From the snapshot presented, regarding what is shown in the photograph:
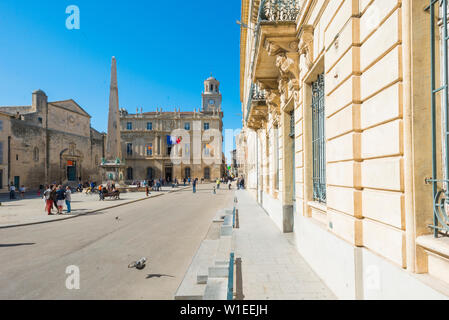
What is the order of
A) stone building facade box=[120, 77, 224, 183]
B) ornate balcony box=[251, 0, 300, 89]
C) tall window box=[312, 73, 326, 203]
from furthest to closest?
stone building facade box=[120, 77, 224, 183]
ornate balcony box=[251, 0, 300, 89]
tall window box=[312, 73, 326, 203]

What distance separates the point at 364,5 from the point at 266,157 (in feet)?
33.2

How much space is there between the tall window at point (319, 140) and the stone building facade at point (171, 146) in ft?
170

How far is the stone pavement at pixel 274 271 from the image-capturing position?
4.11 metres

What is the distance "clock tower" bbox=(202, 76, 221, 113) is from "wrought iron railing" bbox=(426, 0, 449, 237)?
62.6 metres

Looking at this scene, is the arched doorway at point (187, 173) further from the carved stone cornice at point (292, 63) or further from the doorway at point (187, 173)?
the carved stone cornice at point (292, 63)

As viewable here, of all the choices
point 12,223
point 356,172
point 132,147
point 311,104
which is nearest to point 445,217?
point 356,172

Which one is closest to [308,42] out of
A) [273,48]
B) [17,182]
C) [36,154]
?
[273,48]

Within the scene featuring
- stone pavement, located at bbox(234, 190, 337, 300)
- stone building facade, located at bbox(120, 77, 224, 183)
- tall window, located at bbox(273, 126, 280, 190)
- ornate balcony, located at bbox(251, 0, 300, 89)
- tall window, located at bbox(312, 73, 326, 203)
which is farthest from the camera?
stone building facade, located at bbox(120, 77, 224, 183)

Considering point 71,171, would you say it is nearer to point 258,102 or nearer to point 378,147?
point 258,102

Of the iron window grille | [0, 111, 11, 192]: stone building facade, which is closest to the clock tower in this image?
the iron window grille

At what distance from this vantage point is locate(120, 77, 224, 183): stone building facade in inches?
2286

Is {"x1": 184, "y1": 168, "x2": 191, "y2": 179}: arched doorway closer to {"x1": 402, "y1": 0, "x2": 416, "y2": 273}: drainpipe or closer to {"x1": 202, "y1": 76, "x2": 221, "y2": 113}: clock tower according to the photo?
{"x1": 202, "y1": 76, "x2": 221, "y2": 113}: clock tower

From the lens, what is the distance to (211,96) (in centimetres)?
6575

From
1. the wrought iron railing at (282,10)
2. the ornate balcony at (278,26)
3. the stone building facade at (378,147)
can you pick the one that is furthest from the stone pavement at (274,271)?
the wrought iron railing at (282,10)
